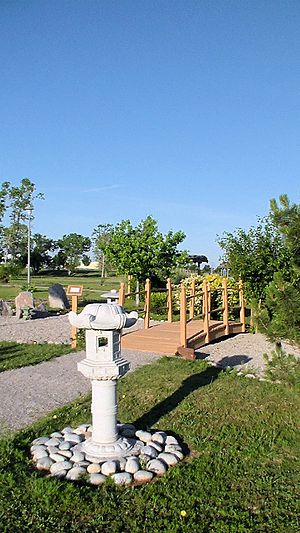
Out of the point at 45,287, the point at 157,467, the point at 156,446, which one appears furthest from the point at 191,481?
the point at 45,287

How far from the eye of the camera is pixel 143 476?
14.2 ft

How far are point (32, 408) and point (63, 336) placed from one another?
21.1 feet

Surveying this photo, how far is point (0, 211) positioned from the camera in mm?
31438

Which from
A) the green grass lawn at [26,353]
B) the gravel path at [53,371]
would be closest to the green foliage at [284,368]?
the gravel path at [53,371]

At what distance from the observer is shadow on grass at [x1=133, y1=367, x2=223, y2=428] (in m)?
6.03

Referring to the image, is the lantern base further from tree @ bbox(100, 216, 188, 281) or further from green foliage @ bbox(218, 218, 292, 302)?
tree @ bbox(100, 216, 188, 281)

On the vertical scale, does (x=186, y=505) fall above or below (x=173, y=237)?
below

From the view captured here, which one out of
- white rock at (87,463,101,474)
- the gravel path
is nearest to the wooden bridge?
the gravel path

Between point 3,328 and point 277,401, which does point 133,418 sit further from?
point 3,328

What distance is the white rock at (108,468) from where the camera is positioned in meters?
4.42

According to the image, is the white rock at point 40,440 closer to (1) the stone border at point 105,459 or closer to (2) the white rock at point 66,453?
(1) the stone border at point 105,459

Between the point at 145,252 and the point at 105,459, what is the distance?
14.7 meters

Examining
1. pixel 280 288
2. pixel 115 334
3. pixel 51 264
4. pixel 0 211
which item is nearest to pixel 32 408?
pixel 115 334

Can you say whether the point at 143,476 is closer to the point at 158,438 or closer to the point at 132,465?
the point at 132,465
